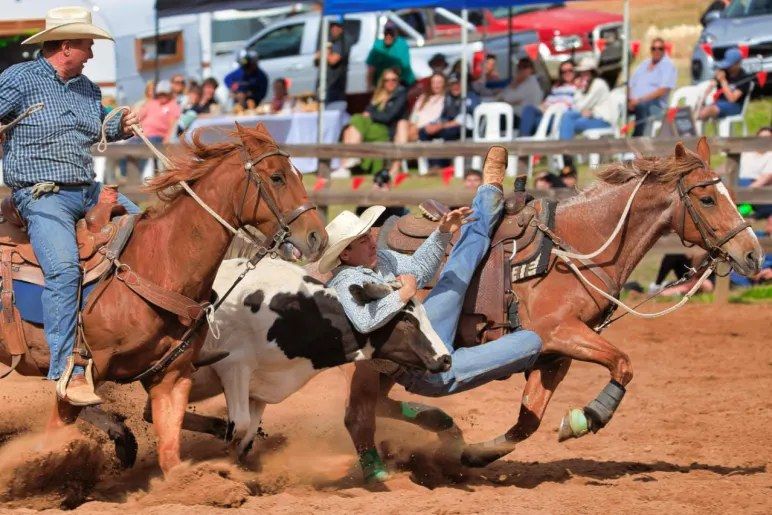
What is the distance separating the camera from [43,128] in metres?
5.66

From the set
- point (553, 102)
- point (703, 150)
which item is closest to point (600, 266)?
point (703, 150)

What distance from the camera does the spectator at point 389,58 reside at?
1661 cm

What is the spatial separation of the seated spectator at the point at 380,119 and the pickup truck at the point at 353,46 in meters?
1.21

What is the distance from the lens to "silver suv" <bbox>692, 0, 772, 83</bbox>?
16359 millimetres

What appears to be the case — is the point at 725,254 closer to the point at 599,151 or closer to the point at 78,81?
the point at 78,81

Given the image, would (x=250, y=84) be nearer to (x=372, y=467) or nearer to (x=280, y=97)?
(x=280, y=97)

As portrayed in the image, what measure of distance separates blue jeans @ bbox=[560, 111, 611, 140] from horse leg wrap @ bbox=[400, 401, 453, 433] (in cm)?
896

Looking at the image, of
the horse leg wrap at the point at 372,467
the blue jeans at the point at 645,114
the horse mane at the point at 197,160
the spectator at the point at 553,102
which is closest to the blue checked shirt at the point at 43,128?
the horse mane at the point at 197,160

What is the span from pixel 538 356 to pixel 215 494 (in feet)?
6.34

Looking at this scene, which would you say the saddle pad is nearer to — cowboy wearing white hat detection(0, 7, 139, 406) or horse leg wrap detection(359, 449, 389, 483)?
cowboy wearing white hat detection(0, 7, 139, 406)

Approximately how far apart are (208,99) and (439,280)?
38.6 ft

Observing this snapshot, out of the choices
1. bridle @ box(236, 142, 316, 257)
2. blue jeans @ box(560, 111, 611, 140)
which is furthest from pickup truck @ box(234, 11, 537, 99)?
bridle @ box(236, 142, 316, 257)

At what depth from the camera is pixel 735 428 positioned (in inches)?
303

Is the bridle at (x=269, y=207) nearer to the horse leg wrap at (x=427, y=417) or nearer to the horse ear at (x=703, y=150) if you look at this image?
Answer: the horse leg wrap at (x=427, y=417)
